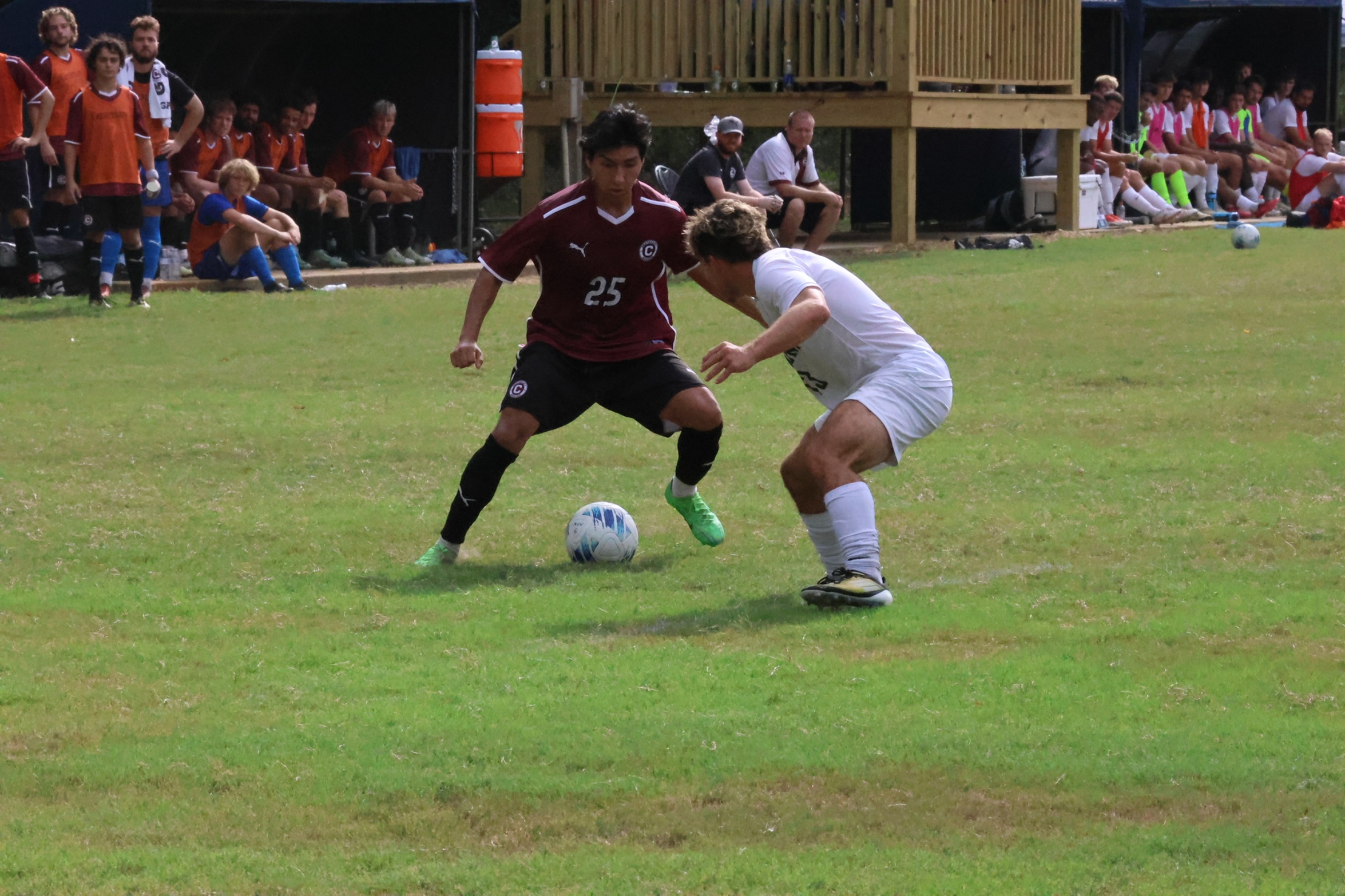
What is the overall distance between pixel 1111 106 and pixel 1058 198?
1.84m

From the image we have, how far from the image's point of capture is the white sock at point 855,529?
6375 mm

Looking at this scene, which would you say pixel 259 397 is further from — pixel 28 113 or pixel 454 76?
pixel 454 76

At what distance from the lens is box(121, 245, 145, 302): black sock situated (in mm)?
15484

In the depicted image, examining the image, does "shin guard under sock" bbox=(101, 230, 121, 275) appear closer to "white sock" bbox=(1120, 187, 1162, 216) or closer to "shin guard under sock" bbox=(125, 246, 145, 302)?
"shin guard under sock" bbox=(125, 246, 145, 302)

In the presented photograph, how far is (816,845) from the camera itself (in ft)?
13.7

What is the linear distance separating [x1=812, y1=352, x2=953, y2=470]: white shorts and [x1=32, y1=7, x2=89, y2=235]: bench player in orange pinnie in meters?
10.6

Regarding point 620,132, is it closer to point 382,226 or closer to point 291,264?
point 291,264

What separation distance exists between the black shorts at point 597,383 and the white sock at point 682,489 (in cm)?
24

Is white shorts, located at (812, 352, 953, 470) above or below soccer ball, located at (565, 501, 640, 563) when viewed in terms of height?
above

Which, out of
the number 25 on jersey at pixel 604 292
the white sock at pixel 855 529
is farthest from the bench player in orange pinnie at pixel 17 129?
the white sock at pixel 855 529

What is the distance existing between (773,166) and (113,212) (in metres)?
6.62

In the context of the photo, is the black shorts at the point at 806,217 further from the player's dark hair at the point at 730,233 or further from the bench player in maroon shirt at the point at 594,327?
the player's dark hair at the point at 730,233

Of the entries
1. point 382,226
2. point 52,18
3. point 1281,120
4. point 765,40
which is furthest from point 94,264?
point 1281,120

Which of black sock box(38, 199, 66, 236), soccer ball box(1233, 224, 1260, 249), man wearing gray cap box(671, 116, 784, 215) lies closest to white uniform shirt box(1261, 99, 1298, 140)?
soccer ball box(1233, 224, 1260, 249)
